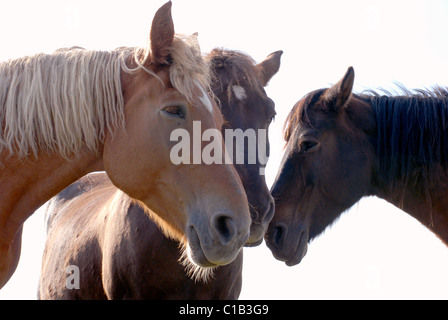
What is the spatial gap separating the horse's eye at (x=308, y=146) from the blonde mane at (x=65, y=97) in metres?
1.90

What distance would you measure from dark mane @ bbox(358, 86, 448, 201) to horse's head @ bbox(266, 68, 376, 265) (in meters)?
0.14

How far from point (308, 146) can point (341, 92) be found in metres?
0.60

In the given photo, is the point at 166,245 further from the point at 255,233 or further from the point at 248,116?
the point at 248,116

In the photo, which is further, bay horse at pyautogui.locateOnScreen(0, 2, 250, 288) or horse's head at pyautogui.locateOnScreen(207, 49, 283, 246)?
horse's head at pyautogui.locateOnScreen(207, 49, 283, 246)

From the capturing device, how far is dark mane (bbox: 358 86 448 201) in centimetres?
475

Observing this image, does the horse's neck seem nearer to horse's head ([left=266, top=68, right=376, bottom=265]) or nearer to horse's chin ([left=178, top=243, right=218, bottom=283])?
horse's chin ([left=178, top=243, right=218, bottom=283])

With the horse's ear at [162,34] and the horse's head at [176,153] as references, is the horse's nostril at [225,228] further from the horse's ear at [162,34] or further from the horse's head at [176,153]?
the horse's ear at [162,34]

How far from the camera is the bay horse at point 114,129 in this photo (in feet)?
10.7

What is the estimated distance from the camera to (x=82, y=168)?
345cm

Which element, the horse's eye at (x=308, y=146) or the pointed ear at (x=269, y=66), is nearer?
the horse's eye at (x=308, y=146)

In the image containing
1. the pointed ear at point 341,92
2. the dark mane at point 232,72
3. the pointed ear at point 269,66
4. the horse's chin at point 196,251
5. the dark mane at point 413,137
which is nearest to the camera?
the horse's chin at point 196,251
